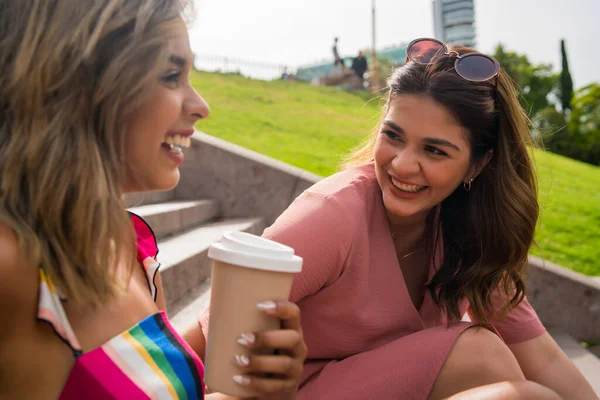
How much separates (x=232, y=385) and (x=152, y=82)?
0.67 m

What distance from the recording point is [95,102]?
1.14 metres

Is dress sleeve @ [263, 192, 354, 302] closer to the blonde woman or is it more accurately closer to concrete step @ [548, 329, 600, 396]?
the blonde woman

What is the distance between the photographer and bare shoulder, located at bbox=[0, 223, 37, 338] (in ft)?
3.19

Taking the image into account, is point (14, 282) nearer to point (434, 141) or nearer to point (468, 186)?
point (434, 141)

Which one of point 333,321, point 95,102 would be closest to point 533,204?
point 333,321

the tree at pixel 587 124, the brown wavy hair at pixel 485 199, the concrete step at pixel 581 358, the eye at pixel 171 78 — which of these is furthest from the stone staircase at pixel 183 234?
the tree at pixel 587 124

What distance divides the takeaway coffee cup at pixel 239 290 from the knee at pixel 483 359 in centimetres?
104

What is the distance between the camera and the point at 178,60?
4.36 feet

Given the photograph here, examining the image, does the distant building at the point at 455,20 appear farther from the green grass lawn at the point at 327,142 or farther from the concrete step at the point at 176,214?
the concrete step at the point at 176,214

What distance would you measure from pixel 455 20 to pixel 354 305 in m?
4.96

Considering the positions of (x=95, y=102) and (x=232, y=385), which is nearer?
(x=95, y=102)

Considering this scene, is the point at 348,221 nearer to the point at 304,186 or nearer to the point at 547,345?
the point at 547,345

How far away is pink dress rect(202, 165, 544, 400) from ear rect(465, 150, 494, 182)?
47 cm

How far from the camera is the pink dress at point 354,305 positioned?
6.86ft
